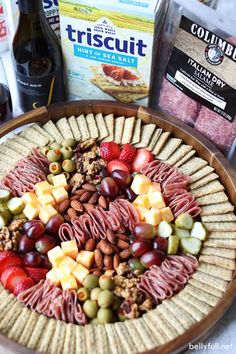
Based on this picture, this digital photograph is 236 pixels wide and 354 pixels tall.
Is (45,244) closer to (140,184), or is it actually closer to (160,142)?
(140,184)

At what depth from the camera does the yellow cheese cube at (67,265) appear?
89 centimetres

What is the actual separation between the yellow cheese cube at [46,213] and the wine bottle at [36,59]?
327 mm

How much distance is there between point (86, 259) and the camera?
36.0 inches

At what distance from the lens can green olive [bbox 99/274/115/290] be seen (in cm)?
87

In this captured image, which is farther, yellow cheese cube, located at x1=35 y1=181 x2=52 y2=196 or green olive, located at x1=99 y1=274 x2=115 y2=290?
yellow cheese cube, located at x1=35 y1=181 x2=52 y2=196

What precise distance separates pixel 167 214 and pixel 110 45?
1.43 ft

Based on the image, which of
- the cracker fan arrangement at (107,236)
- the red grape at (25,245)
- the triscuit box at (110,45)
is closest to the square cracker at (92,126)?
the cracker fan arrangement at (107,236)

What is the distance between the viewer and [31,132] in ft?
3.71

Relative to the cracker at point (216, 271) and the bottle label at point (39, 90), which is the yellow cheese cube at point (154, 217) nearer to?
the cracker at point (216, 271)

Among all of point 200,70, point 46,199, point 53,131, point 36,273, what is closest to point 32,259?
point 36,273

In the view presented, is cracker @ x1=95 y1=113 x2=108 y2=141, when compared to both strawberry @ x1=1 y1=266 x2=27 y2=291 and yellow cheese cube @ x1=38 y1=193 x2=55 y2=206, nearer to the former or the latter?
yellow cheese cube @ x1=38 y1=193 x2=55 y2=206

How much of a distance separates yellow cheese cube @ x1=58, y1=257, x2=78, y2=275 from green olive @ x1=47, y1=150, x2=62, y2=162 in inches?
10.2

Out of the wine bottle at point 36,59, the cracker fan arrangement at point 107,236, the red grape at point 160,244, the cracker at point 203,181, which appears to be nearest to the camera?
the cracker fan arrangement at point 107,236

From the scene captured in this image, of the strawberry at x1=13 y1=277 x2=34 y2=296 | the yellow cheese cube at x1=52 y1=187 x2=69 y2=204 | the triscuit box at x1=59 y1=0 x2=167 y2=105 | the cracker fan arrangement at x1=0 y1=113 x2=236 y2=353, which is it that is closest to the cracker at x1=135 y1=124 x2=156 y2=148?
the cracker fan arrangement at x1=0 y1=113 x2=236 y2=353
